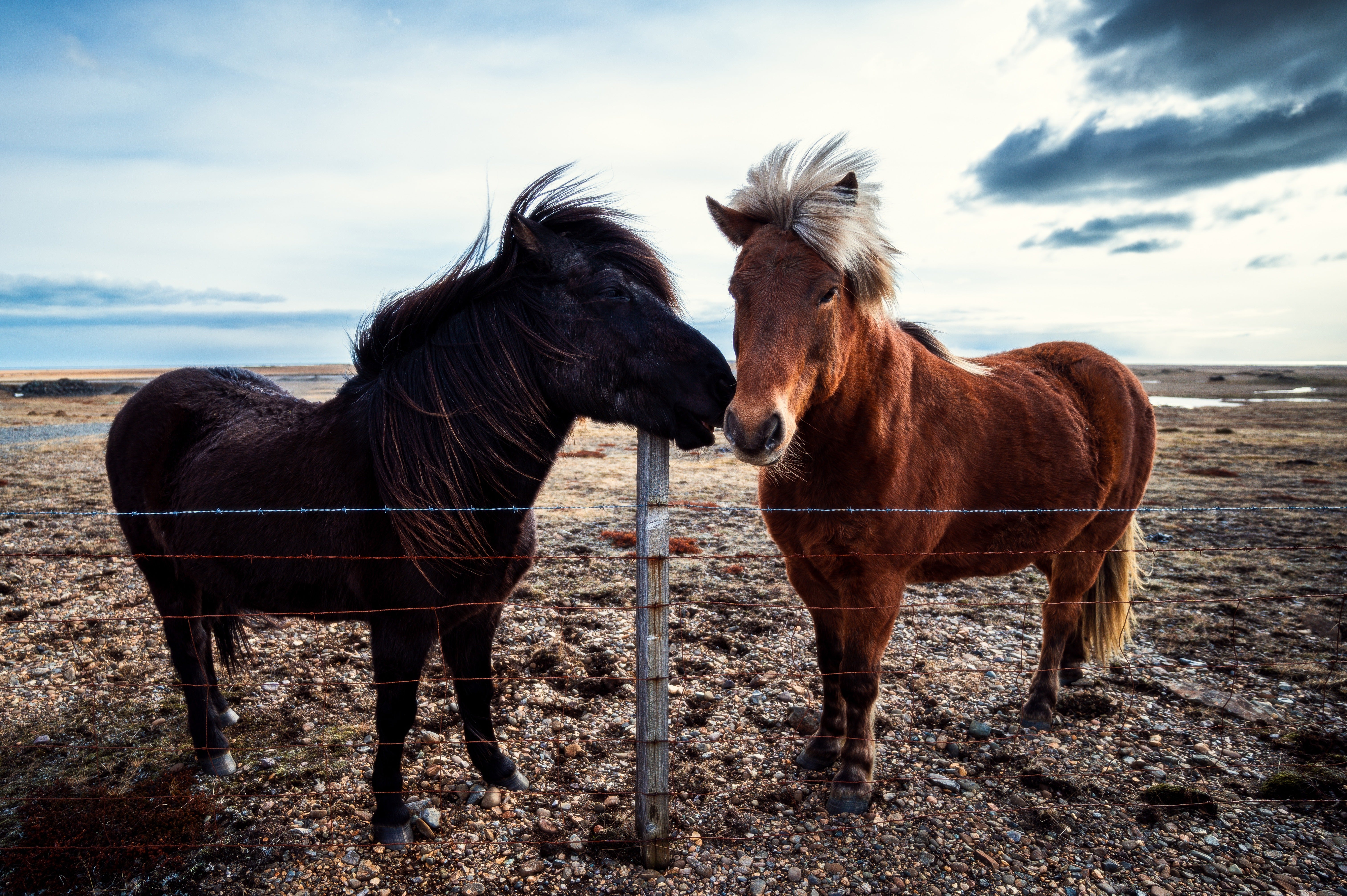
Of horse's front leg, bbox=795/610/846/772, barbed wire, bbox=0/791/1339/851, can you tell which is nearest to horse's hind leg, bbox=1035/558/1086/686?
barbed wire, bbox=0/791/1339/851

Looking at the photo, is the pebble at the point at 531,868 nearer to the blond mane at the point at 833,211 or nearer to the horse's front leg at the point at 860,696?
the horse's front leg at the point at 860,696

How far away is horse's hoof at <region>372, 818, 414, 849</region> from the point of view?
286 centimetres

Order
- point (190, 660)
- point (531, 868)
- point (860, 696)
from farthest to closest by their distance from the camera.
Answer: point (190, 660)
point (860, 696)
point (531, 868)

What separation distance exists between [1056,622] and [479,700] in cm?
362

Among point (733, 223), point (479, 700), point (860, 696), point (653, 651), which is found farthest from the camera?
point (479, 700)

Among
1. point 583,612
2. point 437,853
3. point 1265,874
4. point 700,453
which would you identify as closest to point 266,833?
point 437,853

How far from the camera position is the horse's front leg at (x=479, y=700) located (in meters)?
3.12

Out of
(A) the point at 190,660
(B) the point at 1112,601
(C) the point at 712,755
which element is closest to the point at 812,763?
(C) the point at 712,755

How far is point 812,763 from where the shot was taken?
345 cm

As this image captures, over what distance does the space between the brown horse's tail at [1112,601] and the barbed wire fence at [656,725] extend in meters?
0.16

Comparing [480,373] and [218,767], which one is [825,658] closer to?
[480,373]

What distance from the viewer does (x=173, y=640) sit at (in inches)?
135

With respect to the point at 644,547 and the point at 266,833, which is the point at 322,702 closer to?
the point at 266,833

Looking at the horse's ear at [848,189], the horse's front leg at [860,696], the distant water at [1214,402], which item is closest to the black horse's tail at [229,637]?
the horse's front leg at [860,696]
